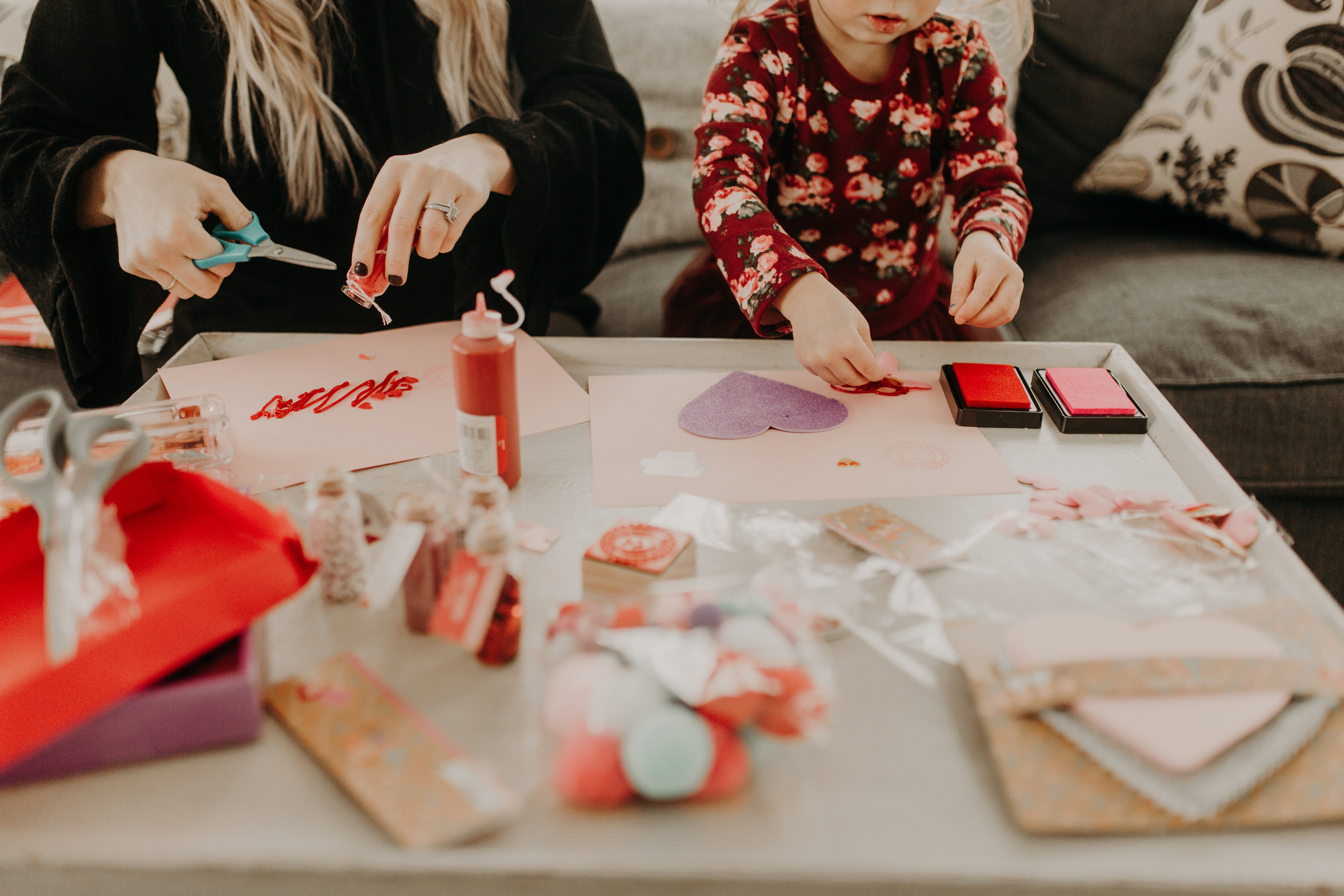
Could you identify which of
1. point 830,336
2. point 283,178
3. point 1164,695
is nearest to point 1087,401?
point 830,336

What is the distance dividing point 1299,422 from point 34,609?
128 cm

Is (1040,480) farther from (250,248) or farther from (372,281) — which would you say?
(250,248)

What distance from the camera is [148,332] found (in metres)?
1.20

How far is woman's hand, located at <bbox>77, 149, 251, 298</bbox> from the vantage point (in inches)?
28.5

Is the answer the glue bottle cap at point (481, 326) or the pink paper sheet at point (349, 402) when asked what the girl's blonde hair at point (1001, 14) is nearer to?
the pink paper sheet at point (349, 402)

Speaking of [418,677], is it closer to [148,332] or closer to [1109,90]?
[148,332]

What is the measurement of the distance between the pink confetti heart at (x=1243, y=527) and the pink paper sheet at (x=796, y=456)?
15 cm

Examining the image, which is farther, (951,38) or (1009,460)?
(951,38)

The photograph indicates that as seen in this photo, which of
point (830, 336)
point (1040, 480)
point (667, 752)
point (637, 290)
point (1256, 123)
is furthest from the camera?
point (637, 290)

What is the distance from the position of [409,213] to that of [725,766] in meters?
0.55

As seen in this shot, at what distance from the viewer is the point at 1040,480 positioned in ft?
2.25

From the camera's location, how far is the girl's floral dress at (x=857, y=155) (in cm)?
97

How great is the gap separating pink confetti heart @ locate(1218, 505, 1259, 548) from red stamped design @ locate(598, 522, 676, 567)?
406 millimetres

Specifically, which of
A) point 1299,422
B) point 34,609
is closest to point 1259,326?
point 1299,422
